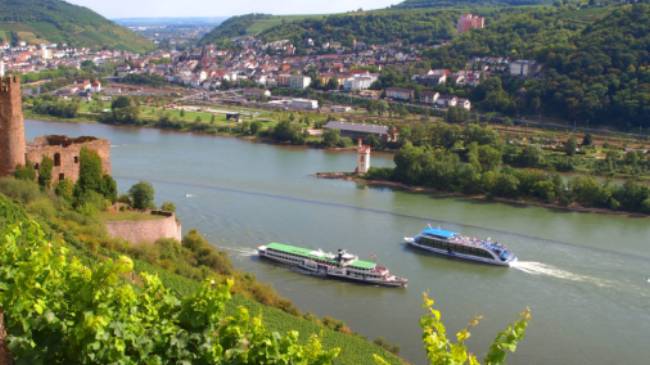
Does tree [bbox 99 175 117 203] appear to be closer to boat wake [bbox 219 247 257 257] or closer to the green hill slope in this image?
the green hill slope

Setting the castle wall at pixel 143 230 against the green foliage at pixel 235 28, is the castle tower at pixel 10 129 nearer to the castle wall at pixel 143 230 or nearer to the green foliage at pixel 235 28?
the castle wall at pixel 143 230

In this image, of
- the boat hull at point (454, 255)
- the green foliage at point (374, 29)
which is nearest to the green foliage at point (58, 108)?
the boat hull at point (454, 255)

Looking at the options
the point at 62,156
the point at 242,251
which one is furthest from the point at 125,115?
the point at 62,156

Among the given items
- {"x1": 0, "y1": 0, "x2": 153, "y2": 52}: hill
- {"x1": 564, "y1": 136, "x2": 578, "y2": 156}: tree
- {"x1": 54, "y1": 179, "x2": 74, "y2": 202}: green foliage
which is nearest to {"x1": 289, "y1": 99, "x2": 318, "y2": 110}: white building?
{"x1": 564, "y1": 136, "x2": 578, "y2": 156}: tree

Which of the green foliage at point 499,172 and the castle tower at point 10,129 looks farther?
the green foliage at point 499,172

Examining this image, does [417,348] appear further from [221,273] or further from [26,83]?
[26,83]
